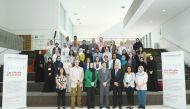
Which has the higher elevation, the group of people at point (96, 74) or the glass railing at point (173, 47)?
the glass railing at point (173, 47)

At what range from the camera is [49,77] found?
9.47m

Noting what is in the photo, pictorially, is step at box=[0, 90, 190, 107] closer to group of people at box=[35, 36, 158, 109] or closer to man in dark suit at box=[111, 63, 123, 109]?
group of people at box=[35, 36, 158, 109]

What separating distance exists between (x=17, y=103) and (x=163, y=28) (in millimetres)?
11754

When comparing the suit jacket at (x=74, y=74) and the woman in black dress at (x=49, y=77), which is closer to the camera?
the suit jacket at (x=74, y=74)

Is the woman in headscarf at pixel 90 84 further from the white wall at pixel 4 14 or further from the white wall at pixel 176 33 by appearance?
the white wall at pixel 4 14

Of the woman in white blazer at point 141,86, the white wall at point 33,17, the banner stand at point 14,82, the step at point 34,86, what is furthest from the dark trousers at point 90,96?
the white wall at point 33,17

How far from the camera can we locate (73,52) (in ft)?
33.6

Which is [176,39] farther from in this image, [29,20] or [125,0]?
[29,20]

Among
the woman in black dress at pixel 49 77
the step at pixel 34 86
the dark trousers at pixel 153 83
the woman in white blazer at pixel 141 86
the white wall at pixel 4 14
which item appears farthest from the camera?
the white wall at pixel 4 14

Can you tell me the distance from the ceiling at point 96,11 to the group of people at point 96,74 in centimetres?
842

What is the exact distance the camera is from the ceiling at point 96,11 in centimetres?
1830

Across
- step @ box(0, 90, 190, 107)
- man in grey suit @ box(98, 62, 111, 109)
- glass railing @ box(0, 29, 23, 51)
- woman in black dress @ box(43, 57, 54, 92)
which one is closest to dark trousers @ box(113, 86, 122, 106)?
man in grey suit @ box(98, 62, 111, 109)

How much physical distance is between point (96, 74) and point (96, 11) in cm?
1289

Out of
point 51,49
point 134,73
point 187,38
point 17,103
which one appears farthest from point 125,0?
point 17,103
